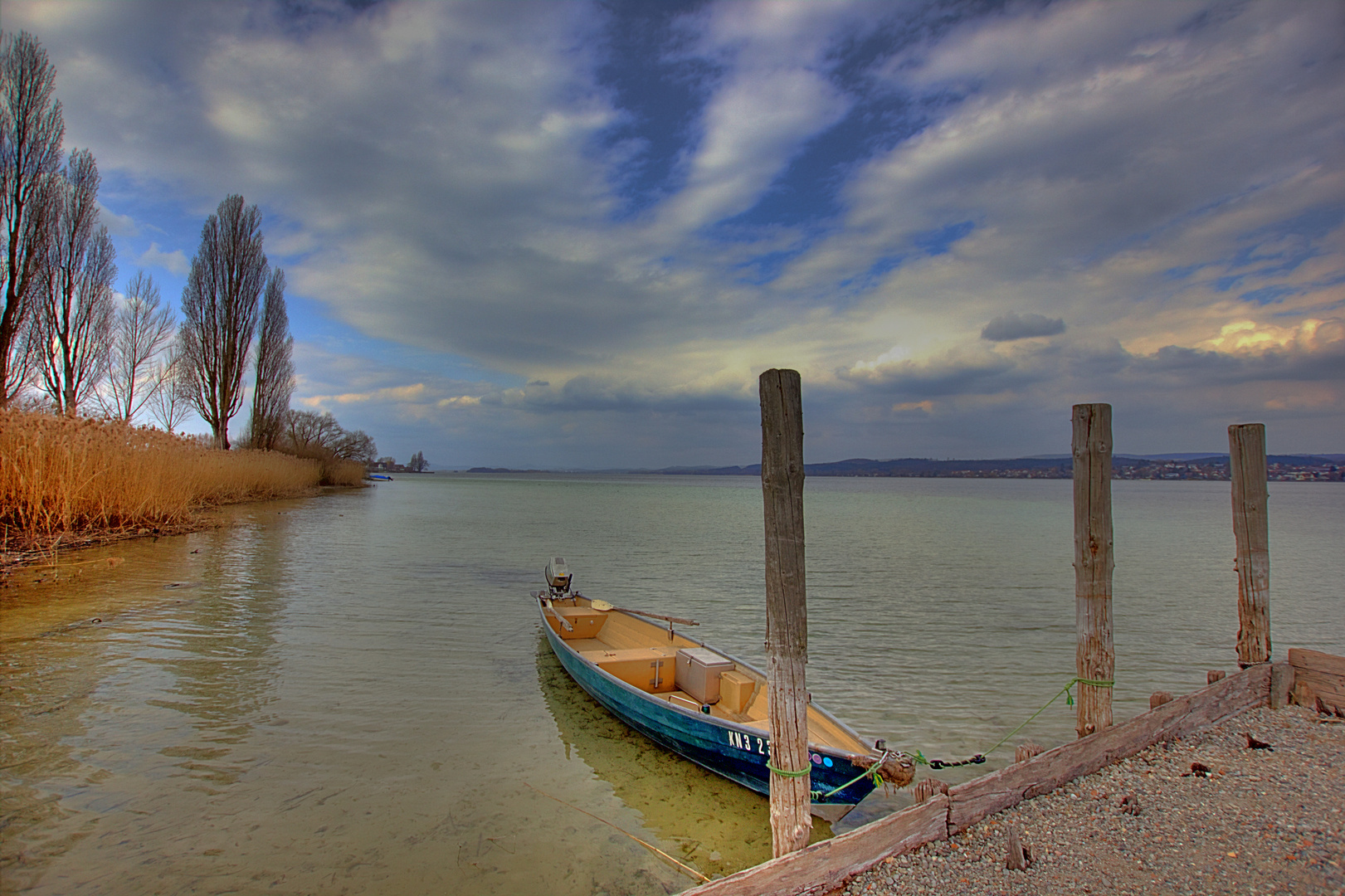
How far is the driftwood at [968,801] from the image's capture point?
3.18m

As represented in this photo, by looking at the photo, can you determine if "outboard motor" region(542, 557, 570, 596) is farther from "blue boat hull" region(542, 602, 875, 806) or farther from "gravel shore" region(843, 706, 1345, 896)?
"gravel shore" region(843, 706, 1345, 896)

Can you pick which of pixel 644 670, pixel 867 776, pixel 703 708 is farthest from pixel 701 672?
pixel 867 776

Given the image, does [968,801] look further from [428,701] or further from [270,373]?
[270,373]

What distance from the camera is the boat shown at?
14.4ft

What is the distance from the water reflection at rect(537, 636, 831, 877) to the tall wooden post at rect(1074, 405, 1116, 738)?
7.63ft

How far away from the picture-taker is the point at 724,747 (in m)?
5.26

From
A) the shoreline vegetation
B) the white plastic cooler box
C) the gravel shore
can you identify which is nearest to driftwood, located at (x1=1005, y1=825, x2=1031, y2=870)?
the gravel shore

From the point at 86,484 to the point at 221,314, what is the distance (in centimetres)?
2792

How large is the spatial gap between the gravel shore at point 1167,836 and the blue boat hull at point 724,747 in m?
0.79

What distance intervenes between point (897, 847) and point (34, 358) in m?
31.9

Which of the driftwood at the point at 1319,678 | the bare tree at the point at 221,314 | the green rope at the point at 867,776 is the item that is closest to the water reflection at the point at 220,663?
the green rope at the point at 867,776

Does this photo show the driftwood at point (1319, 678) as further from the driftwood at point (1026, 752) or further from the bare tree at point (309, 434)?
the bare tree at point (309, 434)

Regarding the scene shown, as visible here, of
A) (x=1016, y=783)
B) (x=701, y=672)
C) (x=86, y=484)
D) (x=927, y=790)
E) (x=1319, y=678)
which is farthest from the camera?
(x=86, y=484)

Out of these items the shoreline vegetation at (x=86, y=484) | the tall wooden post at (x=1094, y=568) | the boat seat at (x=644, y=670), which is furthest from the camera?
the shoreline vegetation at (x=86, y=484)
